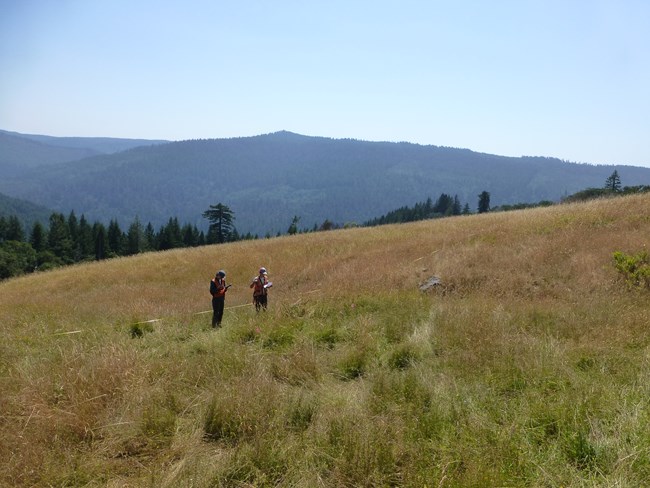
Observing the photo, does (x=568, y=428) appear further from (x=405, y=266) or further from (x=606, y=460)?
(x=405, y=266)

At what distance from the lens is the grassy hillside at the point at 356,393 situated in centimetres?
313

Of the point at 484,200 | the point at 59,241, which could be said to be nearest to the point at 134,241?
the point at 59,241

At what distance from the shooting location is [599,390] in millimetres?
3865

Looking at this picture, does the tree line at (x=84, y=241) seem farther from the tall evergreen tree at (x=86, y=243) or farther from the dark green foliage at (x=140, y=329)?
the dark green foliage at (x=140, y=329)

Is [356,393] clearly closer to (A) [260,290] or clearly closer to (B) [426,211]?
(A) [260,290]

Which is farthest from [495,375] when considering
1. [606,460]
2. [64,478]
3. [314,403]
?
[64,478]

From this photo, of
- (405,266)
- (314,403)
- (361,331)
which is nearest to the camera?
(314,403)

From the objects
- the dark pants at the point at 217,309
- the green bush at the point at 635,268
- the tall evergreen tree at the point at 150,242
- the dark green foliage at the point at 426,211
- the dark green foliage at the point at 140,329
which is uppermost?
the dark green foliage at the point at 426,211

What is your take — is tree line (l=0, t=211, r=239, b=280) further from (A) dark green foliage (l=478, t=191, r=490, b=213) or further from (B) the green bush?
(B) the green bush

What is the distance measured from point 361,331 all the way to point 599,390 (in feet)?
10.3

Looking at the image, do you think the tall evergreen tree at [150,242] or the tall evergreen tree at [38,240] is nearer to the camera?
the tall evergreen tree at [38,240]

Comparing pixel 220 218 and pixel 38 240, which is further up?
pixel 220 218

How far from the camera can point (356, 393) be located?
14.1ft

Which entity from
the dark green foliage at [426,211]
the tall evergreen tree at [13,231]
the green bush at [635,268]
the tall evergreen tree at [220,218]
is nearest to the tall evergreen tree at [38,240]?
the tall evergreen tree at [13,231]
